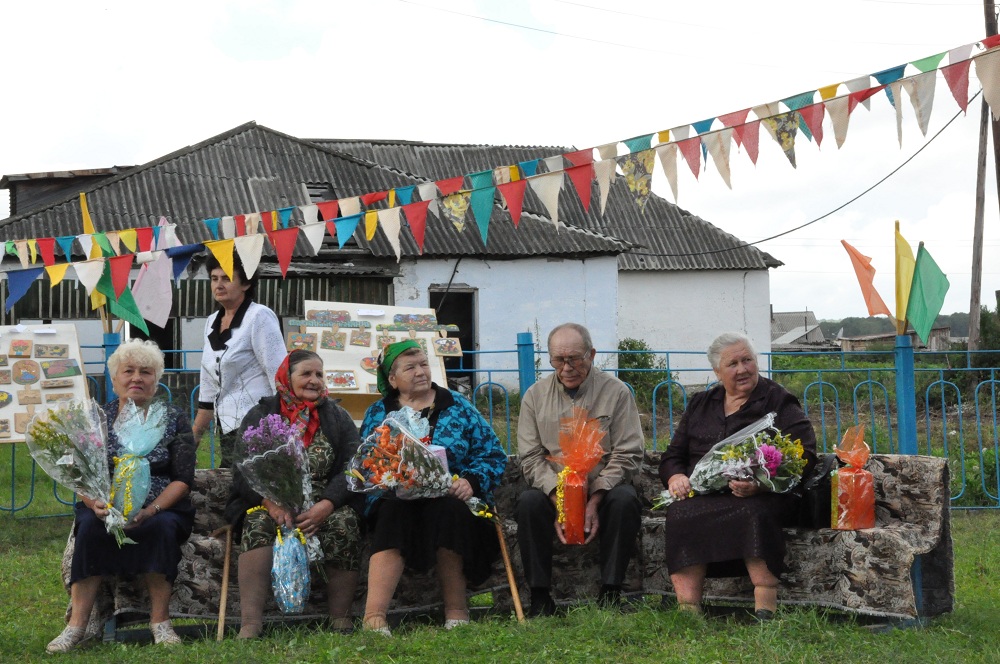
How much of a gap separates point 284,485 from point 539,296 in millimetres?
15200

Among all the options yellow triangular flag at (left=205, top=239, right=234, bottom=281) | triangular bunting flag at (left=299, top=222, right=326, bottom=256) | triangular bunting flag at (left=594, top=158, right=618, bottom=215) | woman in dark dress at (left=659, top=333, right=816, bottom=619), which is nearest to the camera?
woman in dark dress at (left=659, top=333, right=816, bottom=619)

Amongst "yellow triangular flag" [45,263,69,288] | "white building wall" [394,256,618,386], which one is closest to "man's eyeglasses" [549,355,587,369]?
"yellow triangular flag" [45,263,69,288]

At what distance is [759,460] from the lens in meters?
4.17

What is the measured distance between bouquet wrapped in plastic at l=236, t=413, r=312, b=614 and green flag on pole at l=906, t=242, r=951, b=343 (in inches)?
108

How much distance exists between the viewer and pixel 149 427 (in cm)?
446

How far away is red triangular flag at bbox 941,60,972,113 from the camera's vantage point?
15.3 ft

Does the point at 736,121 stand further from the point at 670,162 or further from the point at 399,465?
the point at 399,465

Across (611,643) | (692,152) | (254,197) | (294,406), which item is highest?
(254,197)

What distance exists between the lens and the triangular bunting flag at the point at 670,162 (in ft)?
18.0

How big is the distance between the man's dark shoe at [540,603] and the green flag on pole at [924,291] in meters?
2.01

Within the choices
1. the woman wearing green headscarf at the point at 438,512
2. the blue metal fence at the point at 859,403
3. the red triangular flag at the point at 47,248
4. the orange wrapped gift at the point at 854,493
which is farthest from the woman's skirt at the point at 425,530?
the red triangular flag at the point at 47,248

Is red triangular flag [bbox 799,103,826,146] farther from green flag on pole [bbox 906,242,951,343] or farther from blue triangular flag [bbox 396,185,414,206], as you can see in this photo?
blue triangular flag [bbox 396,185,414,206]

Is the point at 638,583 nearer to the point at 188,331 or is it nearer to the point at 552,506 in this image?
the point at 552,506

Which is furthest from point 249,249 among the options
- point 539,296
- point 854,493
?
point 539,296
